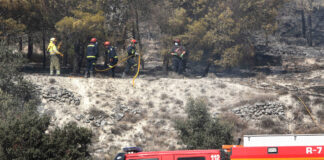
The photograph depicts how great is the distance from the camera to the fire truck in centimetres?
890

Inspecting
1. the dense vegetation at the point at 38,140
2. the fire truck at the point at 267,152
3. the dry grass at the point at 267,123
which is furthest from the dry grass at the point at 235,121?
the fire truck at the point at 267,152

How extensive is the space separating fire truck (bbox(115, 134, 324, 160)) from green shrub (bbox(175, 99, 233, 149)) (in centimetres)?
557

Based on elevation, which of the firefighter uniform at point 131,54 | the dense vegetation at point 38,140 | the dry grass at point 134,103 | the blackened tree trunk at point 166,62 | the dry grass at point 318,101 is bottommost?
the dry grass at point 134,103

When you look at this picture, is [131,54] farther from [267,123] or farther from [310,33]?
[310,33]

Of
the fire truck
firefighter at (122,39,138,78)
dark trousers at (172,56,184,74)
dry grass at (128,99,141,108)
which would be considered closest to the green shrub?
dry grass at (128,99,141,108)

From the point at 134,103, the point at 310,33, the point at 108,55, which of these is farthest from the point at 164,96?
the point at 310,33

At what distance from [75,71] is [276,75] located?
14128 millimetres

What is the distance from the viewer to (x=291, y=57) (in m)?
31.8

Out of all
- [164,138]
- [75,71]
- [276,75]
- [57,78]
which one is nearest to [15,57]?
[57,78]

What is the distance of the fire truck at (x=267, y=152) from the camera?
8.90 meters

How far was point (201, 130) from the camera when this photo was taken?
1569 cm

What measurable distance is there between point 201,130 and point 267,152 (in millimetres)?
6779

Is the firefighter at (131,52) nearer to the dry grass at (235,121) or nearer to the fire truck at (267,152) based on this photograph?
the dry grass at (235,121)

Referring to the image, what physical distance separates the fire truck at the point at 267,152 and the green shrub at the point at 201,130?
5.57 meters
